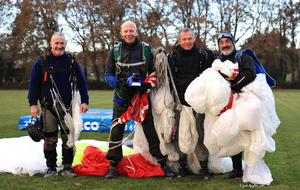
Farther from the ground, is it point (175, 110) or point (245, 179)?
point (175, 110)

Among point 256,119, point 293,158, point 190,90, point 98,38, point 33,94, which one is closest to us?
point 256,119

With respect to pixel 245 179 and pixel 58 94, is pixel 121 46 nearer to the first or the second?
pixel 58 94

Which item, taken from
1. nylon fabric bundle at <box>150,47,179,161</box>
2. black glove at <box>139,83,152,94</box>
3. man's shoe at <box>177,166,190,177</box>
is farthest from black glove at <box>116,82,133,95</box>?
man's shoe at <box>177,166,190,177</box>

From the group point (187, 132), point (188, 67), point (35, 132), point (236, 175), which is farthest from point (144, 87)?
point (236, 175)

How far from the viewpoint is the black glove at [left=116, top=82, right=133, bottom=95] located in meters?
3.08

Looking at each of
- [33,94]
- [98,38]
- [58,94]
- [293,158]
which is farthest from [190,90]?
[98,38]

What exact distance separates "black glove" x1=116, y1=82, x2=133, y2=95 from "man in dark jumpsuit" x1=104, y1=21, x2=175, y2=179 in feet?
0.11

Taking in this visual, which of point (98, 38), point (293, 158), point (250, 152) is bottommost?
point (293, 158)

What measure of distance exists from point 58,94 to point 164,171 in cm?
163

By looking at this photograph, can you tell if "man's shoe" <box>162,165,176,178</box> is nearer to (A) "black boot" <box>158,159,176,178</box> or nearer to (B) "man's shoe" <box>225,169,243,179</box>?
(A) "black boot" <box>158,159,176,178</box>

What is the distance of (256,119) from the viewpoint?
2.59 meters

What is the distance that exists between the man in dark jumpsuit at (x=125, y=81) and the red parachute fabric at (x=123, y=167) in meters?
0.12

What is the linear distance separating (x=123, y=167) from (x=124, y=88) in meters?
1.03

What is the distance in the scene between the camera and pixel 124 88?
3072 mm
